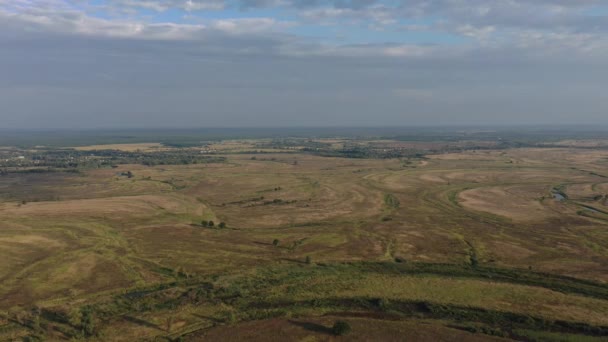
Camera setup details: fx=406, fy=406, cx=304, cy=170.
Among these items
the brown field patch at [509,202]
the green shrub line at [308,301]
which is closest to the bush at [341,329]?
the green shrub line at [308,301]

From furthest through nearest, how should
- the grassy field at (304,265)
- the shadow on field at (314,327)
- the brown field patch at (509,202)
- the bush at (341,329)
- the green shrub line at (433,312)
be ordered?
the brown field patch at (509,202)
the grassy field at (304,265)
the green shrub line at (433,312)
the shadow on field at (314,327)
the bush at (341,329)

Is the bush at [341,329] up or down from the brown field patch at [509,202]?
down

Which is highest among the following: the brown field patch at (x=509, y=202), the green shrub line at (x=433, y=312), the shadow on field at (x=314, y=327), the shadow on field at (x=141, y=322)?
the brown field patch at (x=509, y=202)

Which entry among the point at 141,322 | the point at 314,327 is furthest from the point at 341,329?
the point at 141,322

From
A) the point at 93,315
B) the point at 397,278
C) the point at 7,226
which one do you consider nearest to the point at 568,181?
the point at 397,278

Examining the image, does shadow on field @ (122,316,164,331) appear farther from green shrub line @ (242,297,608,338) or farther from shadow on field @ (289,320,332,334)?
shadow on field @ (289,320,332,334)

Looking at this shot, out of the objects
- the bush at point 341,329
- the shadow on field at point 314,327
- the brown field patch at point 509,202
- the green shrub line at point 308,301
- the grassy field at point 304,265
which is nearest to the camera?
the bush at point 341,329

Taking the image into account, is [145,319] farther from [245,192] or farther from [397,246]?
[245,192]

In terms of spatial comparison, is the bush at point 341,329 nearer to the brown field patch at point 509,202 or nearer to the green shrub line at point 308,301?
the green shrub line at point 308,301

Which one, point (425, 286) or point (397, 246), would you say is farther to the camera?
point (397, 246)
